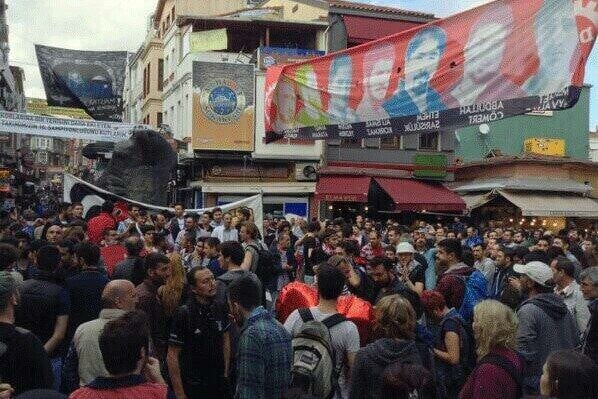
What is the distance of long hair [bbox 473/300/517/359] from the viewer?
4203mm

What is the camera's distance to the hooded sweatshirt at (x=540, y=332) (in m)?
5.23

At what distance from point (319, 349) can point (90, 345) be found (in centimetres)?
148

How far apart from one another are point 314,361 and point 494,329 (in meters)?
1.17

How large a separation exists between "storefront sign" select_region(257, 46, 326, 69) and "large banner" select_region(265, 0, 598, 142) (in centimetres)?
1293

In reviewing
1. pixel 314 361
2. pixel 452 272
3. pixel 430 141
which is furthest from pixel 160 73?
pixel 314 361

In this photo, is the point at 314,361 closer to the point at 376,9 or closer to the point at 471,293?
the point at 471,293

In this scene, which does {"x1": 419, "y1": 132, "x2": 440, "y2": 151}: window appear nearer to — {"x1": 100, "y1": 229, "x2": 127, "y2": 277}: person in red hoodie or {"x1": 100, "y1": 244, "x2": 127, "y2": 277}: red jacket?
{"x1": 100, "y1": 229, "x2": 127, "y2": 277}: person in red hoodie

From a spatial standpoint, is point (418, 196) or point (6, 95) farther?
point (6, 95)

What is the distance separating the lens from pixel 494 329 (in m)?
4.22

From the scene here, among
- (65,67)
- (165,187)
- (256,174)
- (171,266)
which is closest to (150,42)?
(256,174)

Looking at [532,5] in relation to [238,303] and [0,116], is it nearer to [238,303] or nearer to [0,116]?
[238,303]

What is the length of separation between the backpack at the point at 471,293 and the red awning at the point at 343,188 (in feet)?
62.1

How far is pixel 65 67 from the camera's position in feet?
62.8

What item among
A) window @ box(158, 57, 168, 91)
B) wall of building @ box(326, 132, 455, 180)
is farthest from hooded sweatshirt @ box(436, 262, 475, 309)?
window @ box(158, 57, 168, 91)
